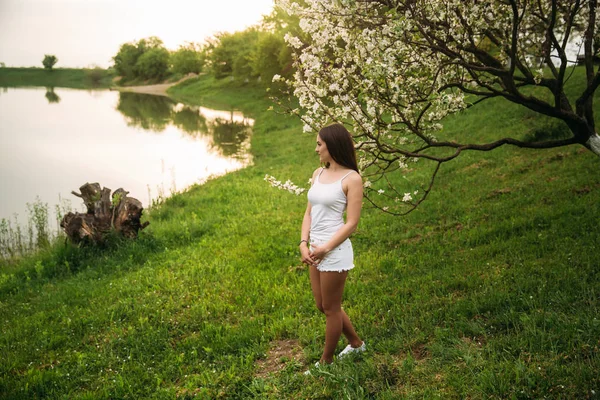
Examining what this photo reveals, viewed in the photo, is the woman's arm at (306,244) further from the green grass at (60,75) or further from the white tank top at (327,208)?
the green grass at (60,75)

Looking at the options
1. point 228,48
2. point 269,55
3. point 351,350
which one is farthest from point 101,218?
point 228,48

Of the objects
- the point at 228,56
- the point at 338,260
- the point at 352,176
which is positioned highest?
the point at 228,56

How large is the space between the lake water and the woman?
499 inches

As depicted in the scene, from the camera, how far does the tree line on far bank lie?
44812 mm

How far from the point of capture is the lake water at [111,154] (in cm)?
1880

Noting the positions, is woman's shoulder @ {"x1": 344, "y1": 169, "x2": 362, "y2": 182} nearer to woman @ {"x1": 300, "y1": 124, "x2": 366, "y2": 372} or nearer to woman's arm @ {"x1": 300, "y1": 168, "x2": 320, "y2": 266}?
woman @ {"x1": 300, "y1": 124, "x2": 366, "y2": 372}

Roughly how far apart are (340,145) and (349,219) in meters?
0.78

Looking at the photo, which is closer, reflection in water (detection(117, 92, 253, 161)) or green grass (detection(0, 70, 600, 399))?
green grass (detection(0, 70, 600, 399))

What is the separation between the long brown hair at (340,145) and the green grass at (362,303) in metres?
2.22

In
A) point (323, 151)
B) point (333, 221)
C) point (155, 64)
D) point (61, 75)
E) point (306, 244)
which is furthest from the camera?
point (61, 75)

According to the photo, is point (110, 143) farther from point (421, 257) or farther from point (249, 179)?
point (421, 257)

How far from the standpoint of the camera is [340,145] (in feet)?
15.2

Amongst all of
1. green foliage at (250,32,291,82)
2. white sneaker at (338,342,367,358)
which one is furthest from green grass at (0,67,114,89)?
white sneaker at (338,342,367,358)

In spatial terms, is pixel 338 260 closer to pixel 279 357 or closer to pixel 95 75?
pixel 279 357
